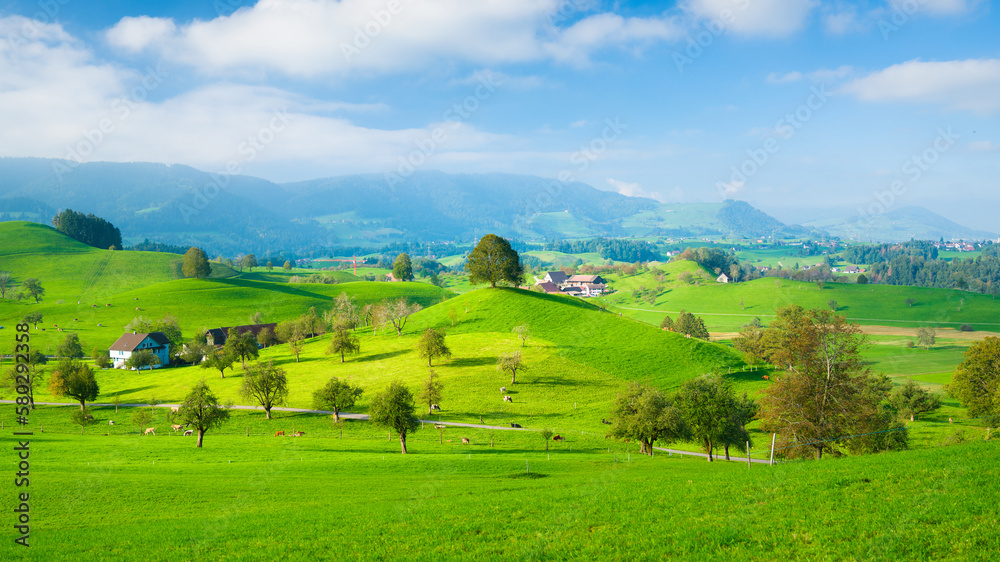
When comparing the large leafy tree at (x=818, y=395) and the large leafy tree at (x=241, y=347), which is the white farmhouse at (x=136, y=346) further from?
the large leafy tree at (x=818, y=395)

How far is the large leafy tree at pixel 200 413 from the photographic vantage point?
1941 inches

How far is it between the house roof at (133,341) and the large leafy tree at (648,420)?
363ft

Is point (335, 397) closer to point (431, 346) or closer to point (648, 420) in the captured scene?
point (431, 346)

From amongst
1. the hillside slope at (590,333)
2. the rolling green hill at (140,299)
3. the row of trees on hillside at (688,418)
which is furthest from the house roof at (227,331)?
the row of trees on hillside at (688,418)

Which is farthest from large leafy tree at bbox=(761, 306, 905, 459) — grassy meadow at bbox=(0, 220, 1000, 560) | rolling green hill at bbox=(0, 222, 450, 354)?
rolling green hill at bbox=(0, 222, 450, 354)

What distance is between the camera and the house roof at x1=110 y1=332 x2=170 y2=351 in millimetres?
108812

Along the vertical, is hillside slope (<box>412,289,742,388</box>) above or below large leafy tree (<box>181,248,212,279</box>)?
below

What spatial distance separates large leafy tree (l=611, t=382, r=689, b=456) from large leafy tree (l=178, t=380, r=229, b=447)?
4234 cm

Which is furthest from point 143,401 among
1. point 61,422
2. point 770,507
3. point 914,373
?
point 914,373

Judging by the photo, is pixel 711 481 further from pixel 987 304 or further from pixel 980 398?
pixel 987 304

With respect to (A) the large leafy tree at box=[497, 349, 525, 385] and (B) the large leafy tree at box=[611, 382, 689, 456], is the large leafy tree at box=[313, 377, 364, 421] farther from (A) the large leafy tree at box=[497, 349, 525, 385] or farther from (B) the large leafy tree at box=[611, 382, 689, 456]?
(B) the large leafy tree at box=[611, 382, 689, 456]

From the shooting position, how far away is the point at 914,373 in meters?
103

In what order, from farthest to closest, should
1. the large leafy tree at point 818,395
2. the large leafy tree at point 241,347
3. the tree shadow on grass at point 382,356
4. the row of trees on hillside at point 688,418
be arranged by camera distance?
the large leafy tree at point 241,347
the tree shadow on grass at point 382,356
the row of trees on hillside at point 688,418
the large leafy tree at point 818,395

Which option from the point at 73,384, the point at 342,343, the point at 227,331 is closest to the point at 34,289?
the point at 227,331
